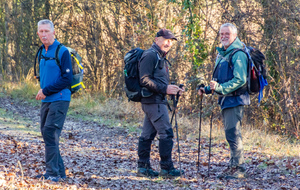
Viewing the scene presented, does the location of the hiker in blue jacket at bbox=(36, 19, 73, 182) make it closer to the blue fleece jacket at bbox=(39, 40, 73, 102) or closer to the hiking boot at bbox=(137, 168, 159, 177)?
the blue fleece jacket at bbox=(39, 40, 73, 102)

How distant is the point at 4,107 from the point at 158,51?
958 cm

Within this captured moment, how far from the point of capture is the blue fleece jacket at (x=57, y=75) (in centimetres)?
499

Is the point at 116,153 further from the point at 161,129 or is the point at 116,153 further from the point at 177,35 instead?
the point at 177,35

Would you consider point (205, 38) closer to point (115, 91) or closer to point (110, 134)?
point (110, 134)

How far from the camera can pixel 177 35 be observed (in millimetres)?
12648

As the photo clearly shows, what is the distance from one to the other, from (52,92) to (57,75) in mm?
247

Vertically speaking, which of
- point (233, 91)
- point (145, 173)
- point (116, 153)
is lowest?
point (116, 153)

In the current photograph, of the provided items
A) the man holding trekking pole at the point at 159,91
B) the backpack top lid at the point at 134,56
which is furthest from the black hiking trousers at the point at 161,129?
the backpack top lid at the point at 134,56

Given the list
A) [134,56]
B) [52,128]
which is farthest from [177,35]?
[52,128]

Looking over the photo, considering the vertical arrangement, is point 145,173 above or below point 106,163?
above

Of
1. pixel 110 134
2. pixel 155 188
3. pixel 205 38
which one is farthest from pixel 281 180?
pixel 205 38

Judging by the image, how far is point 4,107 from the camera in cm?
1341

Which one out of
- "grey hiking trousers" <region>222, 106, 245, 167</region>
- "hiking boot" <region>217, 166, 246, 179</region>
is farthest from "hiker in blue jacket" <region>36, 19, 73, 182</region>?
"hiking boot" <region>217, 166, 246, 179</region>

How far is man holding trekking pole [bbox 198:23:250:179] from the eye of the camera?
5.34 m
